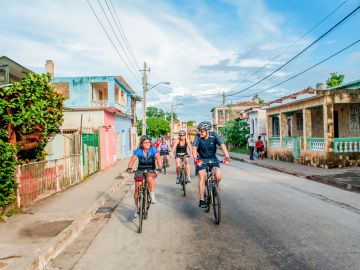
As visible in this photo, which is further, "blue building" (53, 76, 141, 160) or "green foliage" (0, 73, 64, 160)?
"blue building" (53, 76, 141, 160)

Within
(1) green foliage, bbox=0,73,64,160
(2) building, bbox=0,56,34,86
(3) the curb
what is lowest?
(3) the curb

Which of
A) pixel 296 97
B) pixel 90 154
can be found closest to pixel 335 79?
pixel 296 97

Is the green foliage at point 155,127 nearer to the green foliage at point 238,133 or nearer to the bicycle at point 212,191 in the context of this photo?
the green foliage at point 238,133

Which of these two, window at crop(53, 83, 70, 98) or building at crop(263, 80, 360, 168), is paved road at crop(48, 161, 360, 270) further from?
window at crop(53, 83, 70, 98)

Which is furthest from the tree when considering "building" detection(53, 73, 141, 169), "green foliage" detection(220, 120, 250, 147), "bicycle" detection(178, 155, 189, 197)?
"bicycle" detection(178, 155, 189, 197)

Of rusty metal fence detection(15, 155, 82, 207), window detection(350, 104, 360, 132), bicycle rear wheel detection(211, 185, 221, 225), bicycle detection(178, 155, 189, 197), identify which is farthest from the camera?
window detection(350, 104, 360, 132)

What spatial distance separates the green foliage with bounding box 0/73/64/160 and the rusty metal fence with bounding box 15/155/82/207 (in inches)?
24.0

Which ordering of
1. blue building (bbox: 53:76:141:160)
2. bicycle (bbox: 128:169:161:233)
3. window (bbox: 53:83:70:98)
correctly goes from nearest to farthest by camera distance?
bicycle (bbox: 128:169:161:233)
blue building (bbox: 53:76:141:160)
window (bbox: 53:83:70:98)

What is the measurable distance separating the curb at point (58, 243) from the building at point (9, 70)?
4400 millimetres

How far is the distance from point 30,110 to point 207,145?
4298 mm

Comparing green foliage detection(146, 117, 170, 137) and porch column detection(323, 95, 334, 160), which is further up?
green foliage detection(146, 117, 170, 137)

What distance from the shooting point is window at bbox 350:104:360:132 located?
22516 mm

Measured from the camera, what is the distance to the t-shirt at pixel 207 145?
317 inches

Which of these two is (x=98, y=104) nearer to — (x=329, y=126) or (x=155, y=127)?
(x=329, y=126)
